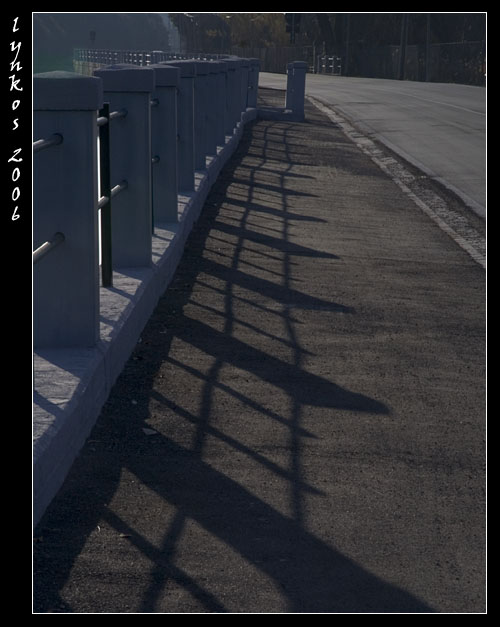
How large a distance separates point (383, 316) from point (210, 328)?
1221mm

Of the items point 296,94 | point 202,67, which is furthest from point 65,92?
point 296,94

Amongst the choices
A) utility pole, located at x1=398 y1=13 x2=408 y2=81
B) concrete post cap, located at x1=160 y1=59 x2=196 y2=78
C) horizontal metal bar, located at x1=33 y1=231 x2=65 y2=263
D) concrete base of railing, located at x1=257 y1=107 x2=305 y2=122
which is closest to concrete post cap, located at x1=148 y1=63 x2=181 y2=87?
concrete post cap, located at x1=160 y1=59 x2=196 y2=78

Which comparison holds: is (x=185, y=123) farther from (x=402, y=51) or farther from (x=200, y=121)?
(x=402, y=51)

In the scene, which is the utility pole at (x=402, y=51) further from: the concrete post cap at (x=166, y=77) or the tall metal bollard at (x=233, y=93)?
the concrete post cap at (x=166, y=77)

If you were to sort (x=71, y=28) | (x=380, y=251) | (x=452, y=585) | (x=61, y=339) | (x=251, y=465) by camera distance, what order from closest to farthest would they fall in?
(x=452, y=585) < (x=251, y=465) < (x=61, y=339) < (x=380, y=251) < (x=71, y=28)

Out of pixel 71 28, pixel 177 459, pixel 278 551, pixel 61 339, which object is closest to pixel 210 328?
pixel 61 339

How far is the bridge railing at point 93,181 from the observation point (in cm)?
519

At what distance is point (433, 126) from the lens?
2850cm

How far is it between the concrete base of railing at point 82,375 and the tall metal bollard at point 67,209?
13 cm

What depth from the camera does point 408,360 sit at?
6.50 m

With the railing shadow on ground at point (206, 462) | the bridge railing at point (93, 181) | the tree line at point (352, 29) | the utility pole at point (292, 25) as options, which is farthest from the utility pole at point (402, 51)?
the railing shadow on ground at point (206, 462)

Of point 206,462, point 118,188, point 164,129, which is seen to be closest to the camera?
point 206,462

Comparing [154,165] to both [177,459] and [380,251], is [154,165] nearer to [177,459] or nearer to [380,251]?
[380,251]

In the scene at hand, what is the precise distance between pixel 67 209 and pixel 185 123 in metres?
5.38
